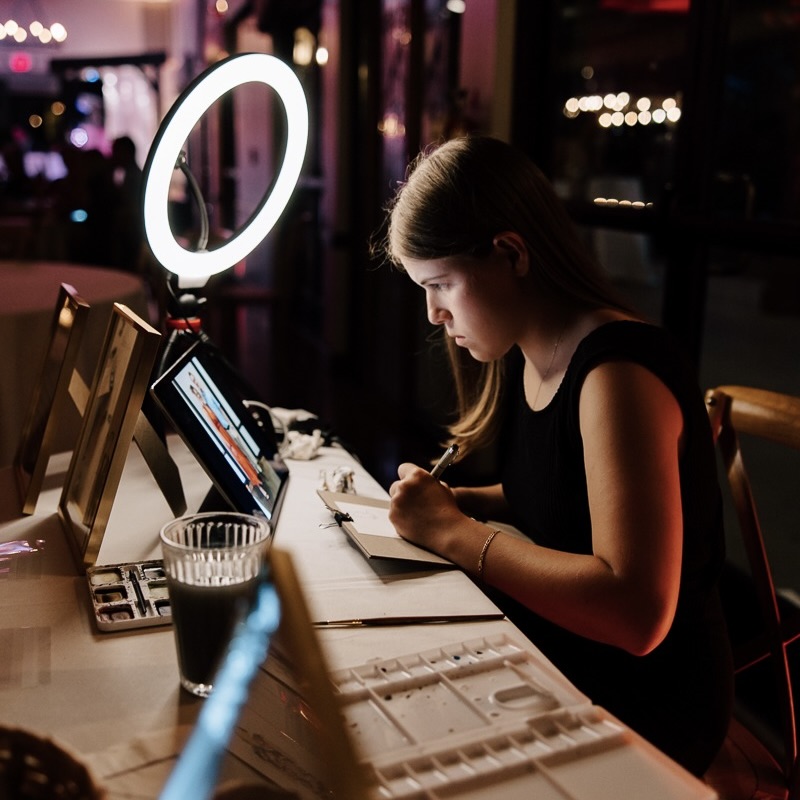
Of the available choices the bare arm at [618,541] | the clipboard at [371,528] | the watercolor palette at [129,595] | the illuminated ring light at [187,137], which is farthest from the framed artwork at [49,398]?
the bare arm at [618,541]

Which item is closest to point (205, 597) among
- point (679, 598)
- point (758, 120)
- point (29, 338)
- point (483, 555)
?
point (483, 555)

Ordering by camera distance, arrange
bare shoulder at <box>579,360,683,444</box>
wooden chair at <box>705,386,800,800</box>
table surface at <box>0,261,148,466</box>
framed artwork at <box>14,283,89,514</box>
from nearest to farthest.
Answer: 1. bare shoulder at <box>579,360,683,444</box>
2. wooden chair at <box>705,386,800,800</box>
3. framed artwork at <box>14,283,89,514</box>
4. table surface at <box>0,261,148,466</box>

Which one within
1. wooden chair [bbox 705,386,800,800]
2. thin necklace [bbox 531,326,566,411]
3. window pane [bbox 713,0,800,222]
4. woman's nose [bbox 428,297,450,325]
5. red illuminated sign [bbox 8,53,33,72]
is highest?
red illuminated sign [bbox 8,53,33,72]

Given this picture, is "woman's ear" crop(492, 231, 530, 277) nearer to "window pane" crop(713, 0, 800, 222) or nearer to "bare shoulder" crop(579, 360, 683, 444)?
"bare shoulder" crop(579, 360, 683, 444)

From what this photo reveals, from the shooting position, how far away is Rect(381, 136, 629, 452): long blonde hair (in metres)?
1.22

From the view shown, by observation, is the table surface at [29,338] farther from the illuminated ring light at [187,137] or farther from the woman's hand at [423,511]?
the woman's hand at [423,511]

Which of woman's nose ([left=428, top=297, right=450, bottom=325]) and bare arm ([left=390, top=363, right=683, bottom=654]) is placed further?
woman's nose ([left=428, top=297, right=450, bottom=325])

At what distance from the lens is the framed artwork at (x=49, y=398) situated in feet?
4.24

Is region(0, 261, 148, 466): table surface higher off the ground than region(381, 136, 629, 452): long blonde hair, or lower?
lower

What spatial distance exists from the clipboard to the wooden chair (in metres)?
0.49

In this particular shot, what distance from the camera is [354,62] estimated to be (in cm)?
518

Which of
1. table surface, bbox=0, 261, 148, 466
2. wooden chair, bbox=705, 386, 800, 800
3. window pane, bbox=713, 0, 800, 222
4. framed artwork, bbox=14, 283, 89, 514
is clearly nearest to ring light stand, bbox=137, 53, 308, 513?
framed artwork, bbox=14, 283, 89, 514

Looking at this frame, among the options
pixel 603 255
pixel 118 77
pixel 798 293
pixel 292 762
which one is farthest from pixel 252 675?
pixel 118 77

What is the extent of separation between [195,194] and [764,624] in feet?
3.80
